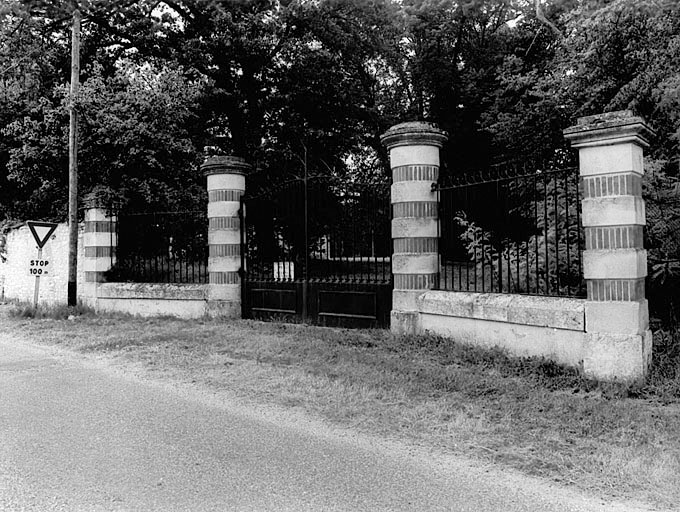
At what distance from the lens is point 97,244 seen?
39.9ft

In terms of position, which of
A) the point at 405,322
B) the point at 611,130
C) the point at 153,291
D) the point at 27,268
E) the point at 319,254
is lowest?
the point at 405,322

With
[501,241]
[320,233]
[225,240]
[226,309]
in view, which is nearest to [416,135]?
[501,241]

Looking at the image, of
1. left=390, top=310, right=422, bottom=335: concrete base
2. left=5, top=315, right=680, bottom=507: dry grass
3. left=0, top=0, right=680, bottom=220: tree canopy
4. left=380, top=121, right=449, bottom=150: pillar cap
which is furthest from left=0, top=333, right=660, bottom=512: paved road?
left=0, top=0, right=680, bottom=220: tree canopy

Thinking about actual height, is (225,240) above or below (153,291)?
above

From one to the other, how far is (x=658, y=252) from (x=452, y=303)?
131 inches

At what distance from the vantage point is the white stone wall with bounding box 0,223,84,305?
1333 centimetres

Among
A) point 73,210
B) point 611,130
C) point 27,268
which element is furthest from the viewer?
point 27,268

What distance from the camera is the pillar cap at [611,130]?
229 inches

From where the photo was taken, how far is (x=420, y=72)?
2577cm

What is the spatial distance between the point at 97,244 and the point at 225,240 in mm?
3216

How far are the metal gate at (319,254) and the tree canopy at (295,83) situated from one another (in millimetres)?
687

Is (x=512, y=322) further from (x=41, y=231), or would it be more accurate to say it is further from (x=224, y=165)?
(x=41, y=231)

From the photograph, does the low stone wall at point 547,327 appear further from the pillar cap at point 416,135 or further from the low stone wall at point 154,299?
the low stone wall at point 154,299

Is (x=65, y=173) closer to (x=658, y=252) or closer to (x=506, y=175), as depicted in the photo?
(x=506, y=175)
